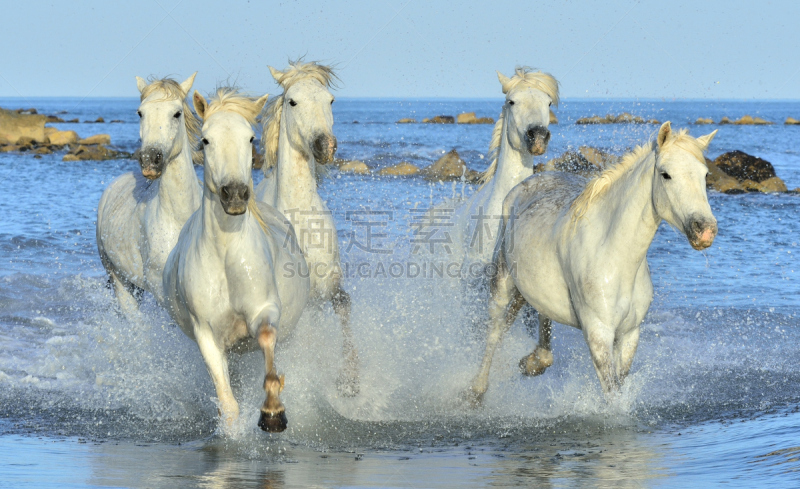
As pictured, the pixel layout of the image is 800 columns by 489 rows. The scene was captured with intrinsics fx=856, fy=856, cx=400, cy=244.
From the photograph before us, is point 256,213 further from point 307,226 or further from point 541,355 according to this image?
point 541,355

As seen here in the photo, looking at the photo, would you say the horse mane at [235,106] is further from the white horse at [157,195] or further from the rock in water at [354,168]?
the rock in water at [354,168]

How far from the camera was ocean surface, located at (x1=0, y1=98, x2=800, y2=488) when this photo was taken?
173 inches

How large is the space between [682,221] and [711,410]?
5.96ft

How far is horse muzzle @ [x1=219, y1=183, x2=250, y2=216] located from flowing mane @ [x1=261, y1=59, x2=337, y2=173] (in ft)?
7.08

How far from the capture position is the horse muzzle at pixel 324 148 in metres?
5.88

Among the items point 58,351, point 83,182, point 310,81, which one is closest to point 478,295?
point 310,81

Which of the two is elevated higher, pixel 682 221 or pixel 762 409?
pixel 682 221

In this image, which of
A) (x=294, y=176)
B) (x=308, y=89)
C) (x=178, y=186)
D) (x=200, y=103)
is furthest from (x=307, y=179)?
(x=200, y=103)

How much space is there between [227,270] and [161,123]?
1576 millimetres

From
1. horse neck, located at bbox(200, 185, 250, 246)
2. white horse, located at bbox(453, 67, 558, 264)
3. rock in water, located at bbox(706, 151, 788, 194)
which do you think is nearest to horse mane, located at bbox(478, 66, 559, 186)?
white horse, located at bbox(453, 67, 558, 264)

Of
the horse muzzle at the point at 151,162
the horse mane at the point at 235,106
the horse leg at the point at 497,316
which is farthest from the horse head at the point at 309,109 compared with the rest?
the horse leg at the point at 497,316

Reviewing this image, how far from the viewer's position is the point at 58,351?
7.50 m

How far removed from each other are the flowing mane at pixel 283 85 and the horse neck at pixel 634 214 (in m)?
2.40

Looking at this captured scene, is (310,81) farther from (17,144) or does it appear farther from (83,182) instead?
(17,144)
